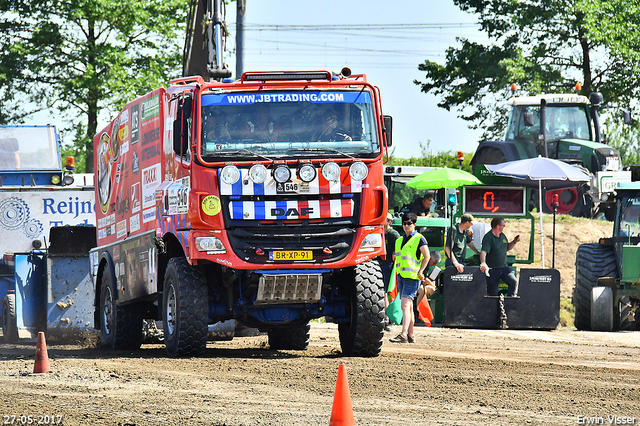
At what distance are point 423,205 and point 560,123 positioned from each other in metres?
7.75

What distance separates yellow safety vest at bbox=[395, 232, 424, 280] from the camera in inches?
562

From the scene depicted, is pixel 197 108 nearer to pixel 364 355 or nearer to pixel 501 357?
pixel 364 355

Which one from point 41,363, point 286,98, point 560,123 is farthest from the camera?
point 560,123

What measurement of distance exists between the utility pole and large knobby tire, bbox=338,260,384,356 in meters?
11.7

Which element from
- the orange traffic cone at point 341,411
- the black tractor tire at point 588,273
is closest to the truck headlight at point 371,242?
the orange traffic cone at point 341,411

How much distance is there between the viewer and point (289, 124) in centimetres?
1170

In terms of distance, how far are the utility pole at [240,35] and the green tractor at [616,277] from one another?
8.90 metres

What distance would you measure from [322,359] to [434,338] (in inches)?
162

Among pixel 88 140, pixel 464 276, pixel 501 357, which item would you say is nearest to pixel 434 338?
pixel 464 276

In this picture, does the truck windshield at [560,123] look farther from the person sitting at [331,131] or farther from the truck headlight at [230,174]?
the truck headlight at [230,174]

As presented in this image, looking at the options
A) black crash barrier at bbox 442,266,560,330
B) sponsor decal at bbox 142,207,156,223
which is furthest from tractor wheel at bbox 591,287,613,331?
sponsor decal at bbox 142,207,156,223

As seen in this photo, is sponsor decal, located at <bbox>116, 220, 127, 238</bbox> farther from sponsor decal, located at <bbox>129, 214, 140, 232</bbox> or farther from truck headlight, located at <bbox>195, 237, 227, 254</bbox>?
truck headlight, located at <bbox>195, 237, 227, 254</bbox>

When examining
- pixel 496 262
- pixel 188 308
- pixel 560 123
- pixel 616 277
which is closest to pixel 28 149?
pixel 496 262

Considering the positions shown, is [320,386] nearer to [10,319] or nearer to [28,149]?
[10,319]
